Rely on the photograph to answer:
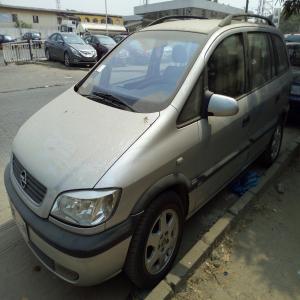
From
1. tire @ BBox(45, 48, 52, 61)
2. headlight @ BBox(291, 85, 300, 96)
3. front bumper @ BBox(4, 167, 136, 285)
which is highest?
front bumper @ BBox(4, 167, 136, 285)

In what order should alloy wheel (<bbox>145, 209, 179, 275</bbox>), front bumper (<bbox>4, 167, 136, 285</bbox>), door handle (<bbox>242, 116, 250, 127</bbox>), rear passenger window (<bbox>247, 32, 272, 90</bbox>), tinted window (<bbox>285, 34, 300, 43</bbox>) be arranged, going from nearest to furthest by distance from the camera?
front bumper (<bbox>4, 167, 136, 285</bbox>) → alloy wheel (<bbox>145, 209, 179, 275</bbox>) → door handle (<bbox>242, 116, 250, 127</bbox>) → rear passenger window (<bbox>247, 32, 272, 90</bbox>) → tinted window (<bbox>285, 34, 300, 43</bbox>)

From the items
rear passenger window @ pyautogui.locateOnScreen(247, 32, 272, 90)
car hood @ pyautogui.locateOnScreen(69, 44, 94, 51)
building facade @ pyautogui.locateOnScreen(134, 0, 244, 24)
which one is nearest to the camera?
rear passenger window @ pyautogui.locateOnScreen(247, 32, 272, 90)

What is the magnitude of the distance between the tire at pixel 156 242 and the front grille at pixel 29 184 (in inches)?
27.0

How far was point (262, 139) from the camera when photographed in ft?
13.2

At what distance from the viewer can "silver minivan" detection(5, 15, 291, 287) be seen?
2.06 metres

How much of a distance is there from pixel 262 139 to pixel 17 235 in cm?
294

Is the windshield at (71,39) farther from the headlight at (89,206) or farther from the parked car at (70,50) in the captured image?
the headlight at (89,206)

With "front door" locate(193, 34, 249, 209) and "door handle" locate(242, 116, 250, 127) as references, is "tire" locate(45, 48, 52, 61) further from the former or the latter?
"door handle" locate(242, 116, 250, 127)

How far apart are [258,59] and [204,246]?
2181 mm

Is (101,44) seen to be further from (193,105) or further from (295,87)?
(193,105)

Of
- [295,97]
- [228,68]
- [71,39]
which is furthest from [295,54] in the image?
[71,39]

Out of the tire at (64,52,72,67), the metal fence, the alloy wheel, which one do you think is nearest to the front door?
the alloy wheel

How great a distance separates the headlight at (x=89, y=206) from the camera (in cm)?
202

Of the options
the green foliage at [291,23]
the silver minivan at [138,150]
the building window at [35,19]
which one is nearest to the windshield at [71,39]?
the green foliage at [291,23]
